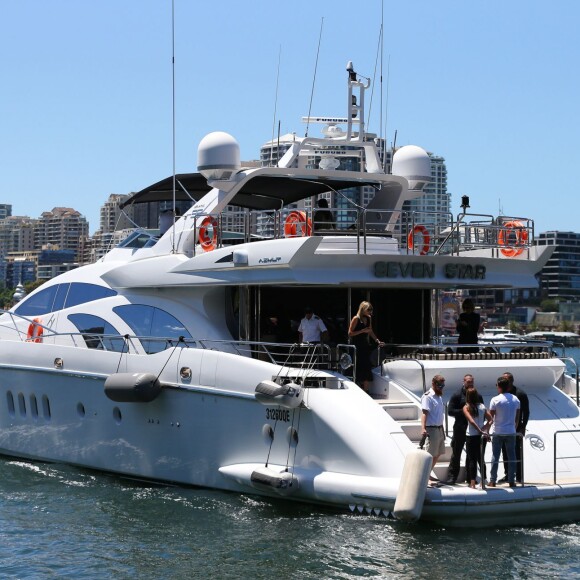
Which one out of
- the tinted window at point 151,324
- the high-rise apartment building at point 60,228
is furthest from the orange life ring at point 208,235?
the high-rise apartment building at point 60,228

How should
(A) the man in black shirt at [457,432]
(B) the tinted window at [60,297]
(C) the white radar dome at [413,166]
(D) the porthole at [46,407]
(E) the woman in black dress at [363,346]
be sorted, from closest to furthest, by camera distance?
(A) the man in black shirt at [457,432] → (E) the woman in black dress at [363,346] → (D) the porthole at [46,407] → (C) the white radar dome at [413,166] → (B) the tinted window at [60,297]

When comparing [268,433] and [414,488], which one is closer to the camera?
[414,488]

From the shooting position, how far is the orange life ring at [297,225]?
15648mm

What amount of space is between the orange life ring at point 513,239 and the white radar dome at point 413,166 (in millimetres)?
1701

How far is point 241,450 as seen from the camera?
13977 mm

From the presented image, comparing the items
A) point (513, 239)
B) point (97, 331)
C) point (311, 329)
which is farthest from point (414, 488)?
point (97, 331)

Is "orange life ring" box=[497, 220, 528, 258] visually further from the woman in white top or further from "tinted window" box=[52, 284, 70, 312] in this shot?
"tinted window" box=[52, 284, 70, 312]

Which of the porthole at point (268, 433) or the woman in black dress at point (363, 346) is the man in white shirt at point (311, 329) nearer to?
the woman in black dress at point (363, 346)

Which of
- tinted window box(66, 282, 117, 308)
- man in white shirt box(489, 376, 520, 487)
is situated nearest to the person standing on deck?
man in white shirt box(489, 376, 520, 487)

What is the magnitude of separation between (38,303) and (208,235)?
449 cm

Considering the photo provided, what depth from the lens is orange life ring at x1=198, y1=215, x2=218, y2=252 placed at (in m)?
16.0

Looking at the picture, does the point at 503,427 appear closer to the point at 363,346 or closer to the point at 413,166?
the point at 363,346

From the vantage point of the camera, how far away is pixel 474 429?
12.4m

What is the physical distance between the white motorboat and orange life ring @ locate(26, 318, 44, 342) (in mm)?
39
